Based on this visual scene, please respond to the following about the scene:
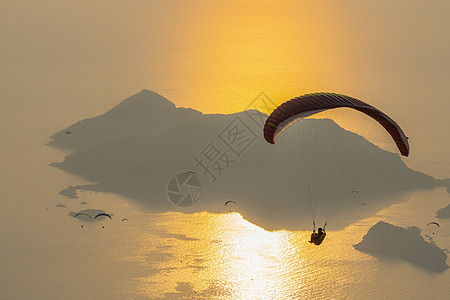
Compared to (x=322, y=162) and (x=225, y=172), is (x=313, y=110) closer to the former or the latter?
(x=225, y=172)

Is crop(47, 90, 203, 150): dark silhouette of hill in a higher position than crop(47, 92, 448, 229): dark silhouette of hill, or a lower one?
higher

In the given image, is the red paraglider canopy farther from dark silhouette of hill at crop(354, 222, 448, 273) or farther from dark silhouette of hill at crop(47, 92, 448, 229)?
dark silhouette of hill at crop(47, 92, 448, 229)

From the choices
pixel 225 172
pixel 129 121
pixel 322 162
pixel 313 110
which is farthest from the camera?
pixel 129 121

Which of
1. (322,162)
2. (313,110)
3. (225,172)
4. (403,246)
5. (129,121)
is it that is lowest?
(403,246)

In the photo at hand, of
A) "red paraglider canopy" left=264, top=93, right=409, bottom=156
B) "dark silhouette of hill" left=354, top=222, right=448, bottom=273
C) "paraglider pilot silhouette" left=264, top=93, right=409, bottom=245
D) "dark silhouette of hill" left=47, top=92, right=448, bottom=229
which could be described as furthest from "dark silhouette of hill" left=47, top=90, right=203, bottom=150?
"red paraglider canopy" left=264, top=93, right=409, bottom=156

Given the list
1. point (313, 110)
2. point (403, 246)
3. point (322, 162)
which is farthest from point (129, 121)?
point (313, 110)

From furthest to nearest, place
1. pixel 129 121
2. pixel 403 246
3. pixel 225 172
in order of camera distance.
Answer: pixel 129 121, pixel 225 172, pixel 403 246

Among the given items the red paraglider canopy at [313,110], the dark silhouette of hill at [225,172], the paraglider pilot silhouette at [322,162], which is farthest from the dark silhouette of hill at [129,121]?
the red paraglider canopy at [313,110]

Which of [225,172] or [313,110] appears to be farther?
[225,172]

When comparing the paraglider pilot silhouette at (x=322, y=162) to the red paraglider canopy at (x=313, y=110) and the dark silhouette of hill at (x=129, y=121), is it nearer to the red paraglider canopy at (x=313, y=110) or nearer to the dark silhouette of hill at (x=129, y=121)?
the dark silhouette of hill at (x=129, y=121)
